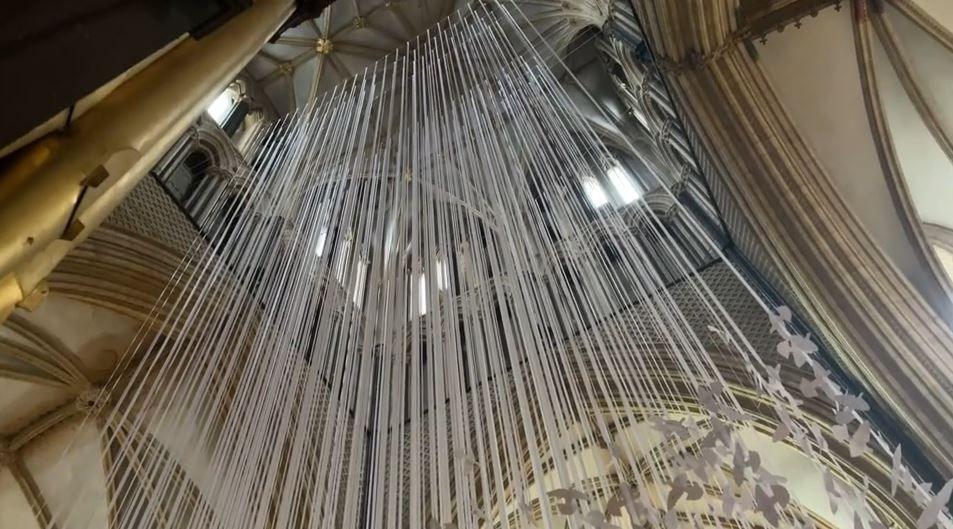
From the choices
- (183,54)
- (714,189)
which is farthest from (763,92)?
(183,54)

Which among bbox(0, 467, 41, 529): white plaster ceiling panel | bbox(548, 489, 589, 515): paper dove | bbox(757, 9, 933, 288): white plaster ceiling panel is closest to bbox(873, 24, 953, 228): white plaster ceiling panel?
bbox(757, 9, 933, 288): white plaster ceiling panel

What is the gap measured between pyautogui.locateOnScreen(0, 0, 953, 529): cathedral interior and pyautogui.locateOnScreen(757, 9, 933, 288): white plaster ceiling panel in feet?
0.09

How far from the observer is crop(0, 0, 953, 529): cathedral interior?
4.83 ft

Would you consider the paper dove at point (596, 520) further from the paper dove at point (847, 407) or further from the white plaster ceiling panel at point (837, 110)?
the white plaster ceiling panel at point (837, 110)

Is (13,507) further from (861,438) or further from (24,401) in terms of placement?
(861,438)

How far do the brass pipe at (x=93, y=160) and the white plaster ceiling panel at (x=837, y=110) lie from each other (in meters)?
5.04

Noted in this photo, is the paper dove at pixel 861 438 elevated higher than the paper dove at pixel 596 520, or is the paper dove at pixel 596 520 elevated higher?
the paper dove at pixel 861 438

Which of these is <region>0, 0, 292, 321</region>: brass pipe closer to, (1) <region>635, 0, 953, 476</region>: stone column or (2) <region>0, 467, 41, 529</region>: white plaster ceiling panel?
(1) <region>635, 0, 953, 476</region>: stone column

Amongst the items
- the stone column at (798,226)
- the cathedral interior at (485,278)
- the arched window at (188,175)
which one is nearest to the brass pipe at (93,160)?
the cathedral interior at (485,278)

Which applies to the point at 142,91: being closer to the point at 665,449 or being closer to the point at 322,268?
the point at 665,449

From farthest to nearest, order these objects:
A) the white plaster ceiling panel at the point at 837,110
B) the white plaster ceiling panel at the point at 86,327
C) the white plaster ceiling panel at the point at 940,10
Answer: the white plaster ceiling panel at the point at 86,327, the white plaster ceiling panel at the point at 837,110, the white plaster ceiling panel at the point at 940,10

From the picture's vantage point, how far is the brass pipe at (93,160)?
0.96 metres

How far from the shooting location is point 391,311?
2.92 m

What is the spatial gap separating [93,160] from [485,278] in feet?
5.96
